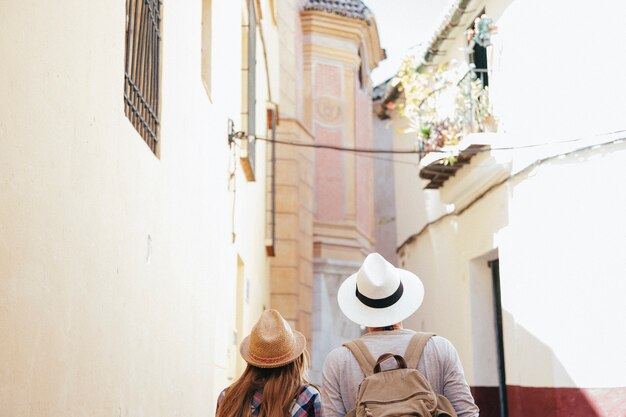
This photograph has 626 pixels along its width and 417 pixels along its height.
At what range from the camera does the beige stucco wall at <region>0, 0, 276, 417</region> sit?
10.8 ft

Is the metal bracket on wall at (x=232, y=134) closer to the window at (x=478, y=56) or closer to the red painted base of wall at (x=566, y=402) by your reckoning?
the window at (x=478, y=56)

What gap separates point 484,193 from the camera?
12.8 metres

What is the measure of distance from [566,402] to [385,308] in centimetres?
630

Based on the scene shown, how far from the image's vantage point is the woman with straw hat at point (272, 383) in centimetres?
404

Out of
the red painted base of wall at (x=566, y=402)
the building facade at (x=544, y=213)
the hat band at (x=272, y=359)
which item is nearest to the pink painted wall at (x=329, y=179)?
the building facade at (x=544, y=213)

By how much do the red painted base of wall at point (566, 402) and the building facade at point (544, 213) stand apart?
0.05 feet

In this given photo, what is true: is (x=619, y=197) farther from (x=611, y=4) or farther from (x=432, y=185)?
(x=432, y=185)

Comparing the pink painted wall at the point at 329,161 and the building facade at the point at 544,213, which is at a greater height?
the pink painted wall at the point at 329,161

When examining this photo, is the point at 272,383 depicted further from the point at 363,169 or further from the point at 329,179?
the point at 363,169

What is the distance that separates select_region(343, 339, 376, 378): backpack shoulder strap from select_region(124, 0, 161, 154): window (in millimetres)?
→ 1917

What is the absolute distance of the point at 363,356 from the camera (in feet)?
13.9

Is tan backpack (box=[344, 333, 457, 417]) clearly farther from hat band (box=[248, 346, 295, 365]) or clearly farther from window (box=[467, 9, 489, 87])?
window (box=[467, 9, 489, 87])

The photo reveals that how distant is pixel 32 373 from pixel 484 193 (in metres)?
9.90

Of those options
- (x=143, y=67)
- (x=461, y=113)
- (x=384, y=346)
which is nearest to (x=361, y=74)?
(x=461, y=113)
